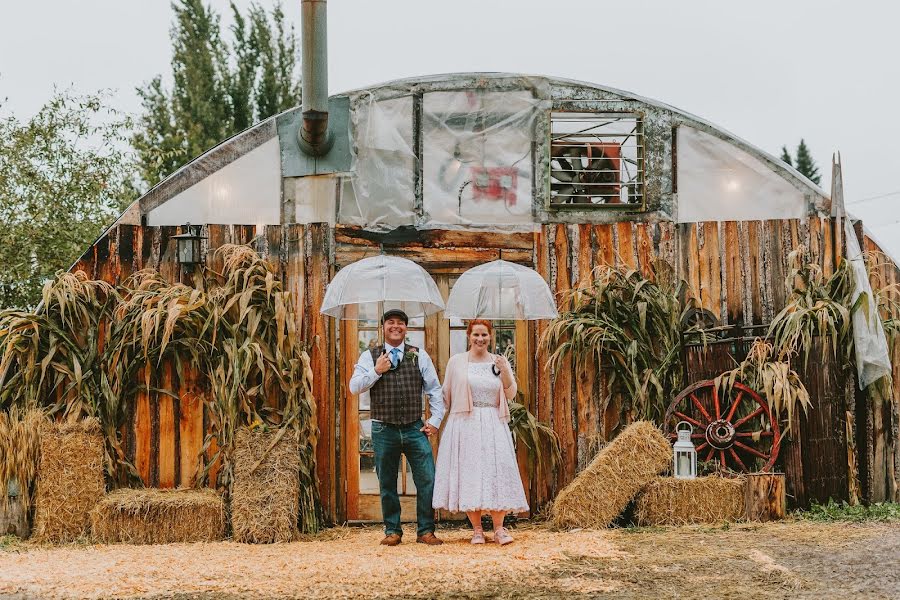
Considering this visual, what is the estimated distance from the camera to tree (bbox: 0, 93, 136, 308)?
1102 centimetres

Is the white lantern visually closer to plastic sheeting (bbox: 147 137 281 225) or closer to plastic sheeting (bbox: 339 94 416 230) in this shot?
plastic sheeting (bbox: 339 94 416 230)

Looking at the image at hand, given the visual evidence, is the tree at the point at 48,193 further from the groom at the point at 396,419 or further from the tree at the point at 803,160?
the tree at the point at 803,160

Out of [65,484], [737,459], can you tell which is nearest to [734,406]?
[737,459]

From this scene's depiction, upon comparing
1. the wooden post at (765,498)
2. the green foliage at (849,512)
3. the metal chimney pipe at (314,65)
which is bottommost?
the green foliage at (849,512)

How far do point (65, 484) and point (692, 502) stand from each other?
3896 millimetres

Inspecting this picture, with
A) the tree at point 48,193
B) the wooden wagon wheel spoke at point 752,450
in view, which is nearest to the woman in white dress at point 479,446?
the wooden wagon wheel spoke at point 752,450

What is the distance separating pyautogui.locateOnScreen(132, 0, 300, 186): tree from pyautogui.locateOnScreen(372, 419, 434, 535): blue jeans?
16554mm

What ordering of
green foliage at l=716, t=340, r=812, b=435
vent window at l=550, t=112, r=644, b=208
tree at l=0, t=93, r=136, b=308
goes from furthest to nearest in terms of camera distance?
tree at l=0, t=93, r=136, b=308 → vent window at l=550, t=112, r=644, b=208 → green foliage at l=716, t=340, r=812, b=435

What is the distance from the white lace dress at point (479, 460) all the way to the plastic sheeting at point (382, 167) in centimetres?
173

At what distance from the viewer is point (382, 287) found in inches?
254

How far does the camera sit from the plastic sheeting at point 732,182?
780 centimetres

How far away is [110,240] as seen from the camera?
741 cm

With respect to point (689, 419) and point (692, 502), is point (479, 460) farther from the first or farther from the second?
point (689, 419)

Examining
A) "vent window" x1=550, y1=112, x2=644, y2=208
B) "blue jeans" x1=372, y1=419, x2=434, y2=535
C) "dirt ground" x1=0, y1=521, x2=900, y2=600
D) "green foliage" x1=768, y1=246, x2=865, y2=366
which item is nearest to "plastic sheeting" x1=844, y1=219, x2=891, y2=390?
"green foliage" x1=768, y1=246, x2=865, y2=366
